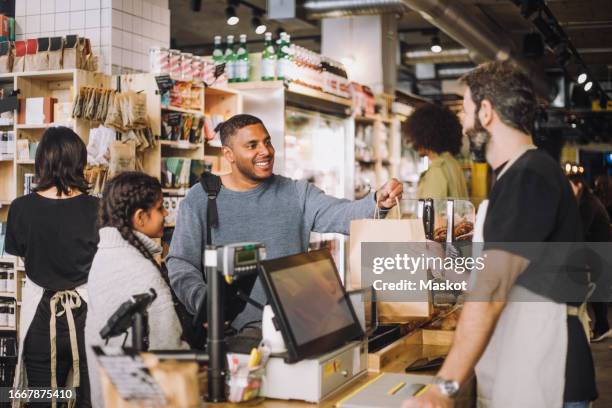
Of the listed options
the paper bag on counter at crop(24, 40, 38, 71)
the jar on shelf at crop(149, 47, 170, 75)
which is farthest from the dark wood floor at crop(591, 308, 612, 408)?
the paper bag on counter at crop(24, 40, 38, 71)

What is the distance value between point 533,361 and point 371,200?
4.02 ft

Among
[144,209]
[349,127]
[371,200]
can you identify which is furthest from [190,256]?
[349,127]

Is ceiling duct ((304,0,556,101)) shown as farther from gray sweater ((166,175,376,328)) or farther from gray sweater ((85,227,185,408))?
gray sweater ((85,227,185,408))

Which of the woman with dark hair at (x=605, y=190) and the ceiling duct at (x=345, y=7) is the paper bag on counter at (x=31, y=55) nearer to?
the ceiling duct at (x=345, y=7)

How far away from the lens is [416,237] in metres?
2.89

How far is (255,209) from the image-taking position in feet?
10.5

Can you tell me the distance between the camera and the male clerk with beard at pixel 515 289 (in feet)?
6.52

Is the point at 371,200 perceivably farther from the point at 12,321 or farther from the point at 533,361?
the point at 12,321

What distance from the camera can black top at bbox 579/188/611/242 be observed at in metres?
7.85

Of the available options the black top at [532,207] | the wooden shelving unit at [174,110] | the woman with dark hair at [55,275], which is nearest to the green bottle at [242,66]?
the wooden shelving unit at [174,110]

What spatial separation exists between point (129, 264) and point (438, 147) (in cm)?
326

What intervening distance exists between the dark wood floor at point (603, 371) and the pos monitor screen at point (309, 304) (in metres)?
4.01

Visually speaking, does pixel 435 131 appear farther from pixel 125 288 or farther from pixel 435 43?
pixel 435 43

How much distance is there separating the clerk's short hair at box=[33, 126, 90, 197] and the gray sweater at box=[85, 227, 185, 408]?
1.25 metres
